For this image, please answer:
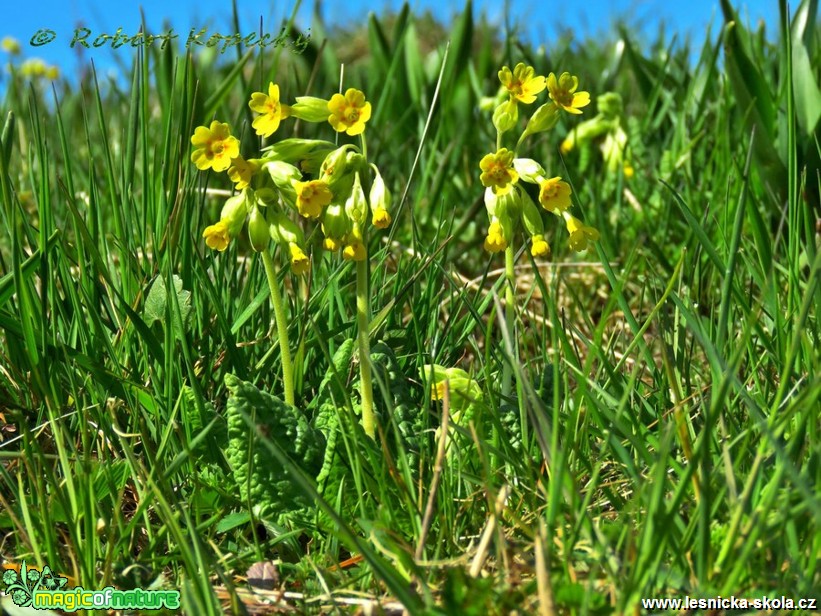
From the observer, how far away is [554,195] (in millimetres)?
1730

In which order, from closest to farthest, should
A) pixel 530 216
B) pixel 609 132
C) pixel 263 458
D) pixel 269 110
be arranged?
pixel 263 458 → pixel 269 110 → pixel 530 216 → pixel 609 132

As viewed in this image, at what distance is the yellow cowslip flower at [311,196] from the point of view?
1598 mm

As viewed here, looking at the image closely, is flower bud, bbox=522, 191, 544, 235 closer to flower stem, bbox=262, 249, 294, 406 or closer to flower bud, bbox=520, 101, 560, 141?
flower bud, bbox=520, 101, 560, 141

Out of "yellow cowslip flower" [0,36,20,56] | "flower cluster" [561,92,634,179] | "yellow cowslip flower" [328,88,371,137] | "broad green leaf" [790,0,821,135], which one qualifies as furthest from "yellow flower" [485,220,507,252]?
"yellow cowslip flower" [0,36,20,56]

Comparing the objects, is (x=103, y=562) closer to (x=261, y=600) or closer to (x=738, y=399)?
(x=261, y=600)

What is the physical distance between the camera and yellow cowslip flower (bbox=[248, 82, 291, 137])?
1.68m

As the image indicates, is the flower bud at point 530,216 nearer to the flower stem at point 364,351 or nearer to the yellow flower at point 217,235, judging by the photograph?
the flower stem at point 364,351

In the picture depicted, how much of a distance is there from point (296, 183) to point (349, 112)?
0.64 ft

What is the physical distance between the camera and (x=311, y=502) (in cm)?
160

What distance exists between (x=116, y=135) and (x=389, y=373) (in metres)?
4.09

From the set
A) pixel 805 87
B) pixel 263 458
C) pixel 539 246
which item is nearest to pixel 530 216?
pixel 539 246

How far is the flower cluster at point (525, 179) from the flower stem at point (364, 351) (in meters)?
0.26

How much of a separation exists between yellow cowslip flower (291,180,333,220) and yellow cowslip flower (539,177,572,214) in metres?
0.42

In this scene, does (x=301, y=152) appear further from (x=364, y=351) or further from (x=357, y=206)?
(x=364, y=351)
